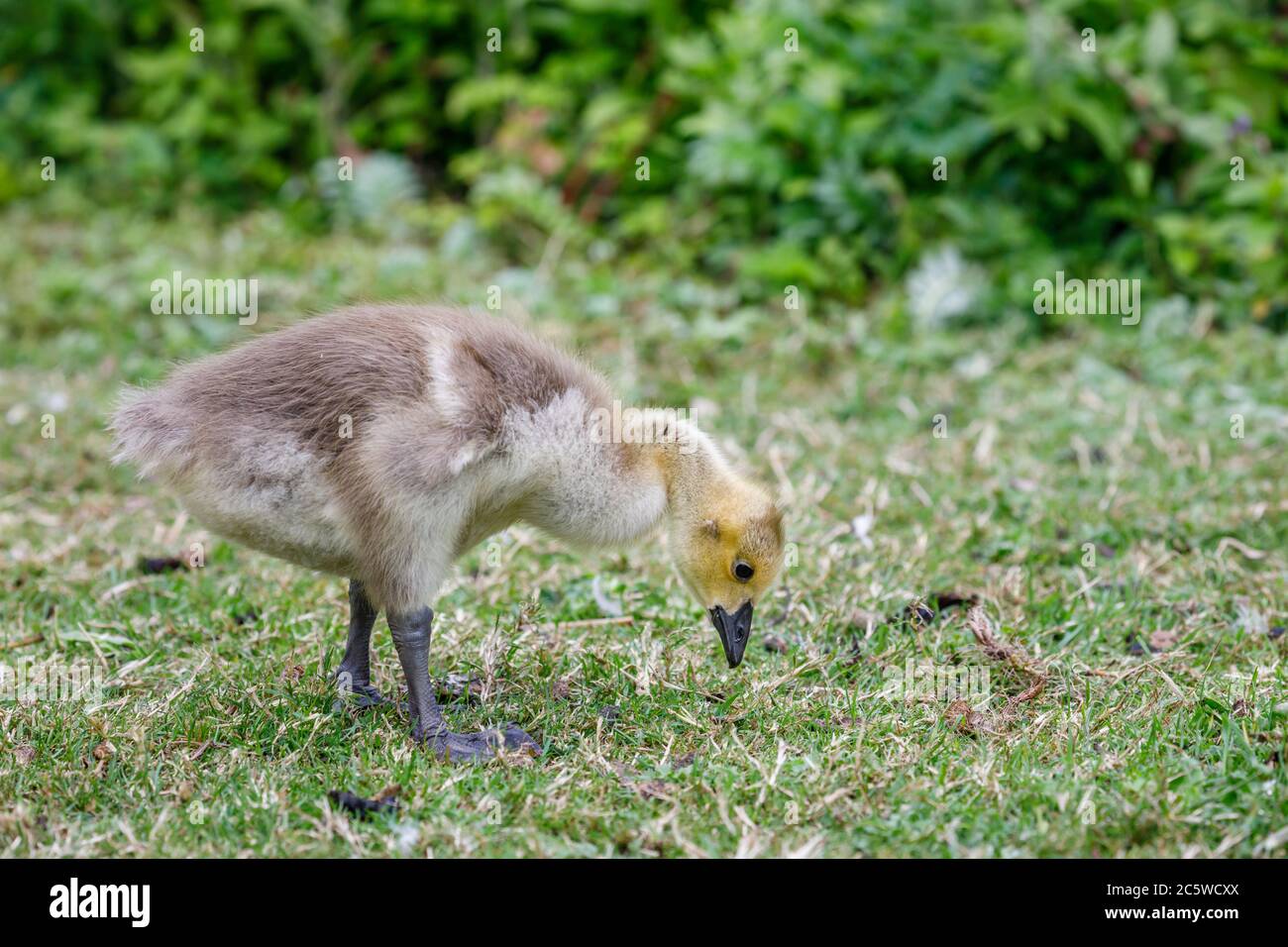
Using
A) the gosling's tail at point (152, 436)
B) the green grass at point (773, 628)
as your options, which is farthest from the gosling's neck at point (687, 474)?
the gosling's tail at point (152, 436)

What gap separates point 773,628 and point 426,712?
4.13 feet

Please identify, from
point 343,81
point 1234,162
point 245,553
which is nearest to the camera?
point 245,553

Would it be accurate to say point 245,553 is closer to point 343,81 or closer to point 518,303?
point 518,303

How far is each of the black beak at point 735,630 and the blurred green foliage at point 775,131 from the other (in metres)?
4.00

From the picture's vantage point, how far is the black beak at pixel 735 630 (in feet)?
13.1

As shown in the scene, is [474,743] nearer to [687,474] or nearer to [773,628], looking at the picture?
[687,474]

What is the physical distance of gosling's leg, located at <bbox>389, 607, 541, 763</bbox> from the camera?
3.65m

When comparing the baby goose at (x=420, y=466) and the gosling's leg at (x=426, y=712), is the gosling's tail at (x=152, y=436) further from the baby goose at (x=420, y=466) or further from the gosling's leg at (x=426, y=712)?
the gosling's leg at (x=426, y=712)

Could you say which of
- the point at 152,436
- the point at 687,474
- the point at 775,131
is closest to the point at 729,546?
the point at 687,474

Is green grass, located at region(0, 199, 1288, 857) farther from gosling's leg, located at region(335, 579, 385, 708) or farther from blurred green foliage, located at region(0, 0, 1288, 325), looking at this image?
blurred green foliage, located at region(0, 0, 1288, 325)

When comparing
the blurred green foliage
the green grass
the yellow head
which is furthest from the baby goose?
the blurred green foliage

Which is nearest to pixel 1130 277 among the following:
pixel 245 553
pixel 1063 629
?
pixel 1063 629
